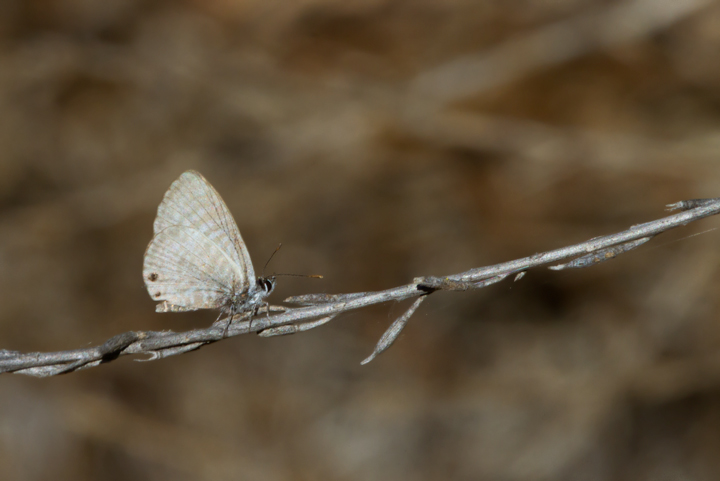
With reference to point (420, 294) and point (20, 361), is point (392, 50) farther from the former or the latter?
point (20, 361)

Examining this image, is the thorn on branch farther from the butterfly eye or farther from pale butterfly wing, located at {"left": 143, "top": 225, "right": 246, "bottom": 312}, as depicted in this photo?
pale butterfly wing, located at {"left": 143, "top": 225, "right": 246, "bottom": 312}

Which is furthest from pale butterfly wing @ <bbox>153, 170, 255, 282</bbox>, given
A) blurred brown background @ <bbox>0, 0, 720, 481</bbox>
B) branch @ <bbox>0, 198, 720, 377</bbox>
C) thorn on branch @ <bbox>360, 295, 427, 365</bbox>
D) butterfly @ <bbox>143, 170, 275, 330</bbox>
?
blurred brown background @ <bbox>0, 0, 720, 481</bbox>

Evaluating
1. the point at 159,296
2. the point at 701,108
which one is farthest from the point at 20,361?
the point at 701,108

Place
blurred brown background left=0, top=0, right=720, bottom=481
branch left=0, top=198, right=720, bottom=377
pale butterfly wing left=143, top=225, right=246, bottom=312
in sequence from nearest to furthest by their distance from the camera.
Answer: branch left=0, top=198, right=720, bottom=377
pale butterfly wing left=143, top=225, right=246, bottom=312
blurred brown background left=0, top=0, right=720, bottom=481

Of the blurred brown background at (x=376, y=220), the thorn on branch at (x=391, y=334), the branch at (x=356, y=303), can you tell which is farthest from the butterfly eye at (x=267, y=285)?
the blurred brown background at (x=376, y=220)

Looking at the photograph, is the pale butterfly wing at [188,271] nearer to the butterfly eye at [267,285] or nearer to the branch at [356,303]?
the butterfly eye at [267,285]

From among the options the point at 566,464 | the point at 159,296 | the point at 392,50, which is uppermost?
the point at 392,50

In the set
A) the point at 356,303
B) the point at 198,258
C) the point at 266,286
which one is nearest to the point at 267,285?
the point at 266,286
